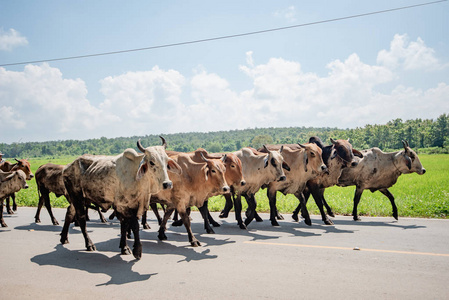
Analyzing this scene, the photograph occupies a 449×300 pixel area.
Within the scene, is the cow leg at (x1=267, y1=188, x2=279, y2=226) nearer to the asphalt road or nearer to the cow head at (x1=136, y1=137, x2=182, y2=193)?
the asphalt road

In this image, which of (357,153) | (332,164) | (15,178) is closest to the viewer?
(15,178)

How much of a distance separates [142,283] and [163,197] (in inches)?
127

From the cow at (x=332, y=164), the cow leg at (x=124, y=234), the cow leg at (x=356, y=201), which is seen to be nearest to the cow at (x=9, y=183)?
the cow leg at (x=124, y=234)

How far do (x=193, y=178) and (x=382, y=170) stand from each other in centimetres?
636

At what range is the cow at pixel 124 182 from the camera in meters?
7.25

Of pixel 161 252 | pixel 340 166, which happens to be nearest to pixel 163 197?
pixel 161 252

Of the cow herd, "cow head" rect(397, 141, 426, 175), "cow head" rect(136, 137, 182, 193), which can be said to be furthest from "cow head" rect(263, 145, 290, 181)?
"cow head" rect(136, 137, 182, 193)

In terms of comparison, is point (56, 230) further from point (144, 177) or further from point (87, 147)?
point (87, 147)

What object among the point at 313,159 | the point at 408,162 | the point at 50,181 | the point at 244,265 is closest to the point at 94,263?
the point at 244,265

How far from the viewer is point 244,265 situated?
6684 mm

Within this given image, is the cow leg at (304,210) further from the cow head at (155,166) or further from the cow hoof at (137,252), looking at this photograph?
the cow hoof at (137,252)

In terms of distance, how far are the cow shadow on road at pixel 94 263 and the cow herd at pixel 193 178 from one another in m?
0.37

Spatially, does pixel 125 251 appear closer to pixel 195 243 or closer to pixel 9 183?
pixel 195 243

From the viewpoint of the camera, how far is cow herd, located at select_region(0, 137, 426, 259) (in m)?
7.41
